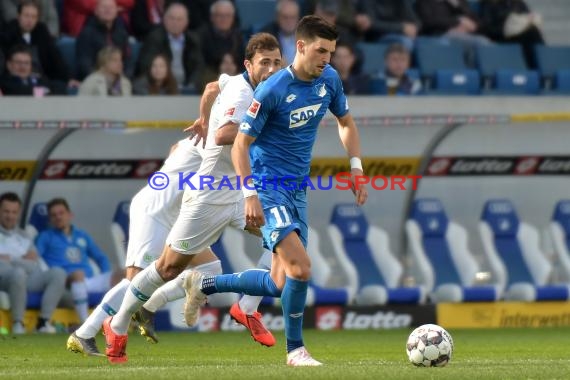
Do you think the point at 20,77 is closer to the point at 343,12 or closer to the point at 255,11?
the point at 255,11

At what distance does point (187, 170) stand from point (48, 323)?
365 centimetres

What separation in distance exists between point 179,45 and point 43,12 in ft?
4.90

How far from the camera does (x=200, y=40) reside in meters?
15.6

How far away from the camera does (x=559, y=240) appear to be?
1638 cm

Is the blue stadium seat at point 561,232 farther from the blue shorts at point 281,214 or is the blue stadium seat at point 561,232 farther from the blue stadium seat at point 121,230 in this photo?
the blue shorts at point 281,214

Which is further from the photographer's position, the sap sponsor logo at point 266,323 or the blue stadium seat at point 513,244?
the blue stadium seat at point 513,244

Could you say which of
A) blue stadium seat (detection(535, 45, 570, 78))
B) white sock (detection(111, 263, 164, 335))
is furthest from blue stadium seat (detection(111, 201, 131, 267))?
blue stadium seat (detection(535, 45, 570, 78))

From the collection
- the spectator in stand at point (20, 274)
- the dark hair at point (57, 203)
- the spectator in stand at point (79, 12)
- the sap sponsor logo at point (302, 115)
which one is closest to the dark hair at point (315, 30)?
the sap sponsor logo at point (302, 115)

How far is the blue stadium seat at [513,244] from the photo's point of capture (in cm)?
1617

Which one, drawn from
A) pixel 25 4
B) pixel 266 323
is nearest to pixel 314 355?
pixel 266 323

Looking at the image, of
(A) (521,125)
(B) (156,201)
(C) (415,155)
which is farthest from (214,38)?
(B) (156,201)

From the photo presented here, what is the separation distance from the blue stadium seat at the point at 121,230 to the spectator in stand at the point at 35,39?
1.27m

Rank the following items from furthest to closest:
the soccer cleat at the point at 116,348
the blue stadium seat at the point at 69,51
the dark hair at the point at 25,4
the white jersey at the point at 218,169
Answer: the blue stadium seat at the point at 69,51 < the dark hair at the point at 25,4 < the white jersey at the point at 218,169 < the soccer cleat at the point at 116,348

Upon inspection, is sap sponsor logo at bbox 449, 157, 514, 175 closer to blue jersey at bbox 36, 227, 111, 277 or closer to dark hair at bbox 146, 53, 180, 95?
dark hair at bbox 146, 53, 180, 95
